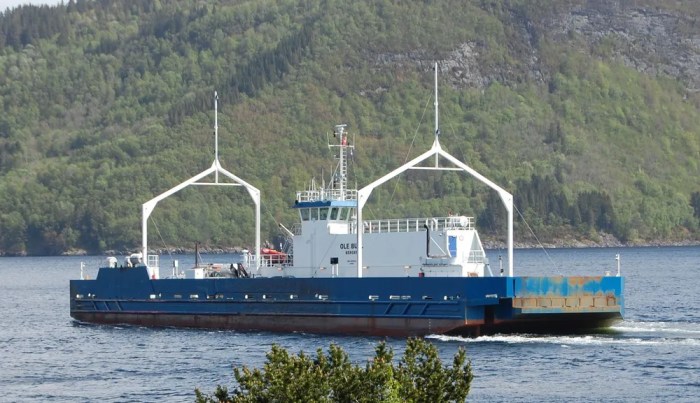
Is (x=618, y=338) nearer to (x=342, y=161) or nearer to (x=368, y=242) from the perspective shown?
(x=368, y=242)

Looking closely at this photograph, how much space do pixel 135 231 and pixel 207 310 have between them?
445 ft

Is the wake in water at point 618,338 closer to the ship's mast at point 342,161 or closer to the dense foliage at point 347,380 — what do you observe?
the ship's mast at point 342,161

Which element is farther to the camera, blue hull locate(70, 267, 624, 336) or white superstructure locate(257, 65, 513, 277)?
white superstructure locate(257, 65, 513, 277)

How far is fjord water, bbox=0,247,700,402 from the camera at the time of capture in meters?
41.4

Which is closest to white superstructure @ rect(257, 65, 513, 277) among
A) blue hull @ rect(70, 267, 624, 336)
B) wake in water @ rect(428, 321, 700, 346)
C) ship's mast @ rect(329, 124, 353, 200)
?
ship's mast @ rect(329, 124, 353, 200)

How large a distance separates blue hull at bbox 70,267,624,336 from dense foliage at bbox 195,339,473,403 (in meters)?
23.4

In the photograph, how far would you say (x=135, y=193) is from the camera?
656 ft

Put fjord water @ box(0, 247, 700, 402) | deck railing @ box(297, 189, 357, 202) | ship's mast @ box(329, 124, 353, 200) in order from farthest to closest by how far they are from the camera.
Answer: deck railing @ box(297, 189, 357, 202) → ship's mast @ box(329, 124, 353, 200) → fjord water @ box(0, 247, 700, 402)

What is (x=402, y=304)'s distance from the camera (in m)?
50.4

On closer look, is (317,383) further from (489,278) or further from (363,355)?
(489,278)

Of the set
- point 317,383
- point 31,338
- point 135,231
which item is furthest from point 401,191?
point 317,383

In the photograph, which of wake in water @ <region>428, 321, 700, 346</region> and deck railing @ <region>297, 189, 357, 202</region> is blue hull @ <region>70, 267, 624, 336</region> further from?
deck railing @ <region>297, 189, 357, 202</region>

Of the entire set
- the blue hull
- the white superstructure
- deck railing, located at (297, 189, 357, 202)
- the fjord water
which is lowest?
the fjord water

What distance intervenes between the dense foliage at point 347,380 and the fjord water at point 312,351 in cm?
1380
